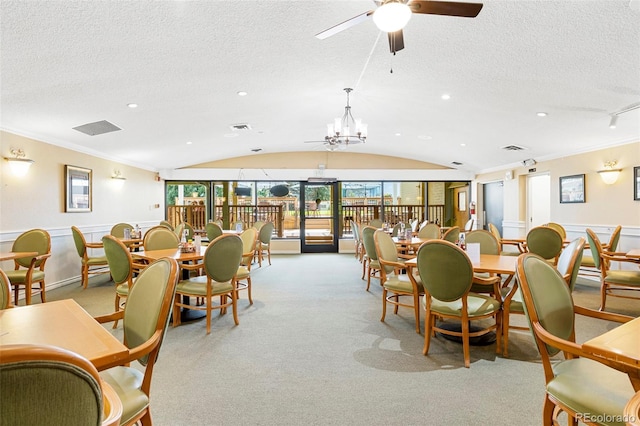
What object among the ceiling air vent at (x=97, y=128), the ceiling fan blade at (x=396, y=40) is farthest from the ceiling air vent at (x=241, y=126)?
the ceiling fan blade at (x=396, y=40)

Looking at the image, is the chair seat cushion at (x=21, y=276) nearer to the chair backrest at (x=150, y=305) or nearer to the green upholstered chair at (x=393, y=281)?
the chair backrest at (x=150, y=305)

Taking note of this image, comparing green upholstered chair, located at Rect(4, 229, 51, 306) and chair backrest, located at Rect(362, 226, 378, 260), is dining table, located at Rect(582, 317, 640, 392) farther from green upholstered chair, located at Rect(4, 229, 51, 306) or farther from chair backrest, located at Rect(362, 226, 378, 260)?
green upholstered chair, located at Rect(4, 229, 51, 306)

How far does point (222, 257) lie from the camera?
3.41m

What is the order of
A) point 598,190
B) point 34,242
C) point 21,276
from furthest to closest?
point 598,190 → point 34,242 → point 21,276

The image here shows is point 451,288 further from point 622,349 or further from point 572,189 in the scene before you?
point 572,189

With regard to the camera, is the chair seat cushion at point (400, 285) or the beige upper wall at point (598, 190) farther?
the beige upper wall at point (598, 190)

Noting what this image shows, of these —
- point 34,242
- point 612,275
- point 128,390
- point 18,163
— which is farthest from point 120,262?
point 612,275

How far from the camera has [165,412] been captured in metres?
2.06

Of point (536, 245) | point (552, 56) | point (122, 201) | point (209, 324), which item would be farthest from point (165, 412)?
point (122, 201)

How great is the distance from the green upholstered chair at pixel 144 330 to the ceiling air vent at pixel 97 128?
13.4 feet

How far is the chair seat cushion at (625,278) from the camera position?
147 inches

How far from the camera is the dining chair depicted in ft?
1.95

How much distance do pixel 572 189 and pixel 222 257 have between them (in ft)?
20.8

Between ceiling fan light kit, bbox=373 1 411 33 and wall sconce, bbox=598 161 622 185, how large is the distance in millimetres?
5409
